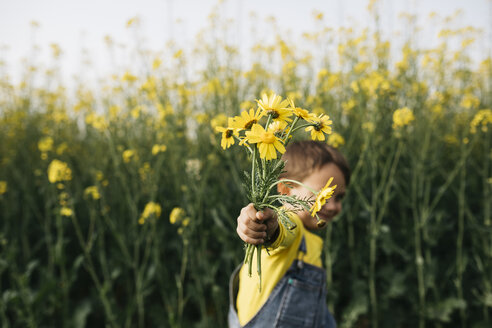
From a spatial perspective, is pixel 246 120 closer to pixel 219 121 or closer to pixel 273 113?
pixel 273 113

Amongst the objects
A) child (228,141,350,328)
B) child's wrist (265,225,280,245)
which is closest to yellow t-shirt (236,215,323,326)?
child (228,141,350,328)

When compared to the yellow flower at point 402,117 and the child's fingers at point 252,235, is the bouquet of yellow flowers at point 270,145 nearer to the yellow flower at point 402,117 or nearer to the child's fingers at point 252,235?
the child's fingers at point 252,235

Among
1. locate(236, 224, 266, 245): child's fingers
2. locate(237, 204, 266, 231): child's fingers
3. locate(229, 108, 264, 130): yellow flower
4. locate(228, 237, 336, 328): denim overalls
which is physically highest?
locate(229, 108, 264, 130): yellow flower

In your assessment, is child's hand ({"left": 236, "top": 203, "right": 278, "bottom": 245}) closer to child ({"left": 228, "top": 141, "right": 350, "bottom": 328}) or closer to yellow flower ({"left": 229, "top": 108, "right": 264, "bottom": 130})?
yellow flower ({"left": 229, "top": 108, "right": 264, "bottom": 130})

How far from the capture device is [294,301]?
1199mm

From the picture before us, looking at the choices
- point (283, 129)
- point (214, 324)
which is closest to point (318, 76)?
point (214, 324)

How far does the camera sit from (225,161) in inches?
95.7

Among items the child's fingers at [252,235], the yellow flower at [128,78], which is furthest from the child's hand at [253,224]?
the yellow flower at [128,78]

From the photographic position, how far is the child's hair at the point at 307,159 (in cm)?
129

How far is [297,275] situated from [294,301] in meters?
0.08

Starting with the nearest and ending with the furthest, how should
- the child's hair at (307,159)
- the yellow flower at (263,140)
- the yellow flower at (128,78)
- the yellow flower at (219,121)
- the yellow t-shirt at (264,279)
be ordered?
the yellow flower at (263,140) < the yellow t-shirt at (264,279) < the child's hair at (307,159) < the yellow flower at (219,121) < the yellow flower at (128,78)

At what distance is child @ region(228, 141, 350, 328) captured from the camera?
1.15 m

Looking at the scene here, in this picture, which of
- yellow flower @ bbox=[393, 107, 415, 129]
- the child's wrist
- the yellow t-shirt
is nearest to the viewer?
the child's wrist

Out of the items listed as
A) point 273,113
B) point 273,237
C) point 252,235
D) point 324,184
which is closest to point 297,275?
point 324,184
